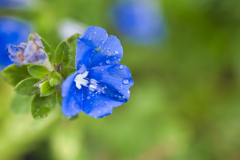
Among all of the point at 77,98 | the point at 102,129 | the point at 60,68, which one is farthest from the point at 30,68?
the point at 102,129

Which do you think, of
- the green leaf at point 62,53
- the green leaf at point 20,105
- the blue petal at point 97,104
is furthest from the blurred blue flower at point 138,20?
the blue petal at point 97,104

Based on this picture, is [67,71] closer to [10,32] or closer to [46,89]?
[46,89]

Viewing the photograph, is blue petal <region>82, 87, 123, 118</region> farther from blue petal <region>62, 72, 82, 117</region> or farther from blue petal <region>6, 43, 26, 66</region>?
blue petal <region>6, 43, 26, 66</region>

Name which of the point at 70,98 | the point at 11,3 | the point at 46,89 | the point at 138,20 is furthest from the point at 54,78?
the point at 138,20

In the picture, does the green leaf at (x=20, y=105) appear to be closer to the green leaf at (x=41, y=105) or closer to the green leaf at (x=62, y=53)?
the green leaf at (x=41, y=105)

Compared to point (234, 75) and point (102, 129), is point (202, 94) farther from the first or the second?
point (102, 129)
